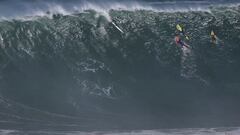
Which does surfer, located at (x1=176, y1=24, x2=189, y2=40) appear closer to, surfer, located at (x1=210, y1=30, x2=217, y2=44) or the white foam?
the white foam

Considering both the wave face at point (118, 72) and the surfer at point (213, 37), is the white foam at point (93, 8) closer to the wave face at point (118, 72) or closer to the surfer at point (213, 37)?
the wave face at point (118, 72)

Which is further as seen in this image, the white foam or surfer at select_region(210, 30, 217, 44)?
the white foam

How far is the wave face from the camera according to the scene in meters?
25.5

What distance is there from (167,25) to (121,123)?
7091mm

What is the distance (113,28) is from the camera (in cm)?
2709

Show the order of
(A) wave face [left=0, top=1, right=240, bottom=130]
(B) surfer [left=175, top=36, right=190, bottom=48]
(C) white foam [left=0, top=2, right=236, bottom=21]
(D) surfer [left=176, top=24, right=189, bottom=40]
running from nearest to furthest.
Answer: (A) wave face [left=0, top=1, right=240, bottom=130]
(B) surfer [left=175, top=36, right=190, bottom=48]
(D) surfer [left=176, top=24, right=189, bottom=40]
(C) white foam [left=0, top=2, right=236, bottom=21]

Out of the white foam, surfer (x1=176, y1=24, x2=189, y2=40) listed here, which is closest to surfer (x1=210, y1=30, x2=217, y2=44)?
surfer (x1=176, y1=24, x2=189, y2=40)

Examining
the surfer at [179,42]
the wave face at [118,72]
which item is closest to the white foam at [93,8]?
the wave face at [118,72]

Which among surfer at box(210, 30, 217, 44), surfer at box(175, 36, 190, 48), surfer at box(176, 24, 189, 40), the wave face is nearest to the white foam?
the wave face

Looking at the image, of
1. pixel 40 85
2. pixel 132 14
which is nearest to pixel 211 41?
pixel 132 14

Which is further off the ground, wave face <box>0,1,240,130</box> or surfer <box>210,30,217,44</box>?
surfer <box>210,30,217,44</box>

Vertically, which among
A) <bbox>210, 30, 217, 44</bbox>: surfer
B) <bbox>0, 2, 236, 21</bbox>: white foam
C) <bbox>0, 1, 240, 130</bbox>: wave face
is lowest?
<bbox>0, 1, 240, 130</bbox>: wave face

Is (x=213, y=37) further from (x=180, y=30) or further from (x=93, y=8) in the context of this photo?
(x=93, y=8)

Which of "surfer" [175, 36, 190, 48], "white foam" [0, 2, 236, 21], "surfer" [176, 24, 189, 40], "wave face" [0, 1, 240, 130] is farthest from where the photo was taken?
"white foam" [0, 2, 236, 21]
